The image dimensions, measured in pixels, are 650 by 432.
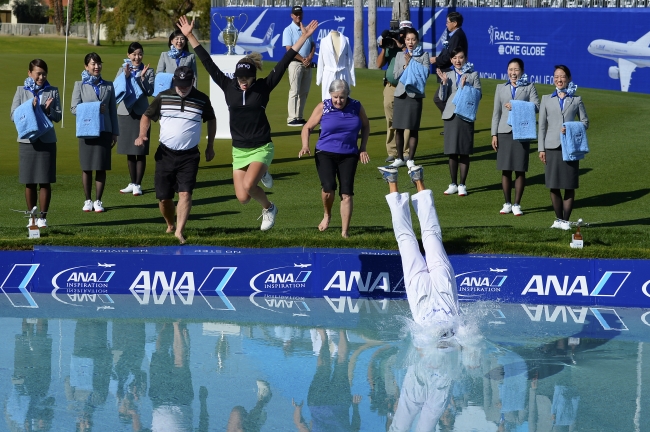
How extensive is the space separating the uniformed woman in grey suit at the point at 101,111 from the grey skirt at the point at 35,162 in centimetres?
97

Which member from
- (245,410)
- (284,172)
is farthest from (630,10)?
(245,410)

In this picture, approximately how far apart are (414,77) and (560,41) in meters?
13.1

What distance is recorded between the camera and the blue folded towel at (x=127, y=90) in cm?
1212

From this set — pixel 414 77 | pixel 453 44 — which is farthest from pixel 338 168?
pixel 453 44

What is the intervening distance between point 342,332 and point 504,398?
73.4 inches

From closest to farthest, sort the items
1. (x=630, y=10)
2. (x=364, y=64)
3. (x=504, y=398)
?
(x=504, y=398) → (x=630, y=10) → (x=364, y=64)

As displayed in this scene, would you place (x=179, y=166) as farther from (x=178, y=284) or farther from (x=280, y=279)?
(x=280, y=279)

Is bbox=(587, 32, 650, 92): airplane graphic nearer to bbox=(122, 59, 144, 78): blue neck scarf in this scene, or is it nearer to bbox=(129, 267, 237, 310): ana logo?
bbox=(122, 59, 144, 78): blue neck scarf

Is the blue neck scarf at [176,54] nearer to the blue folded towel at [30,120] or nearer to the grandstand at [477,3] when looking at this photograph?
the blue folded towel at [30,120]

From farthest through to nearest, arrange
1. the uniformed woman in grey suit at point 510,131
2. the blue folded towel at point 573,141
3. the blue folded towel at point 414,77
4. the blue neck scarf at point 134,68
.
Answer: the blue folded towel at point 414,77 → the blue neck scarf at point 134,68 → the uniformed woman in grey suit at point 510,131 → the blue folded towel at point 573,141

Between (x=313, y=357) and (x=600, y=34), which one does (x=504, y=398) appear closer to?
(x=313, y=357)

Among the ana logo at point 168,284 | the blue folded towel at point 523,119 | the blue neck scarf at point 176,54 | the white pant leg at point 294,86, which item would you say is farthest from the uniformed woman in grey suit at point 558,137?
the white pant leg at point 294,86

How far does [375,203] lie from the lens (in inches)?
A: 497

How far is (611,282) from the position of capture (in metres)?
8.70
